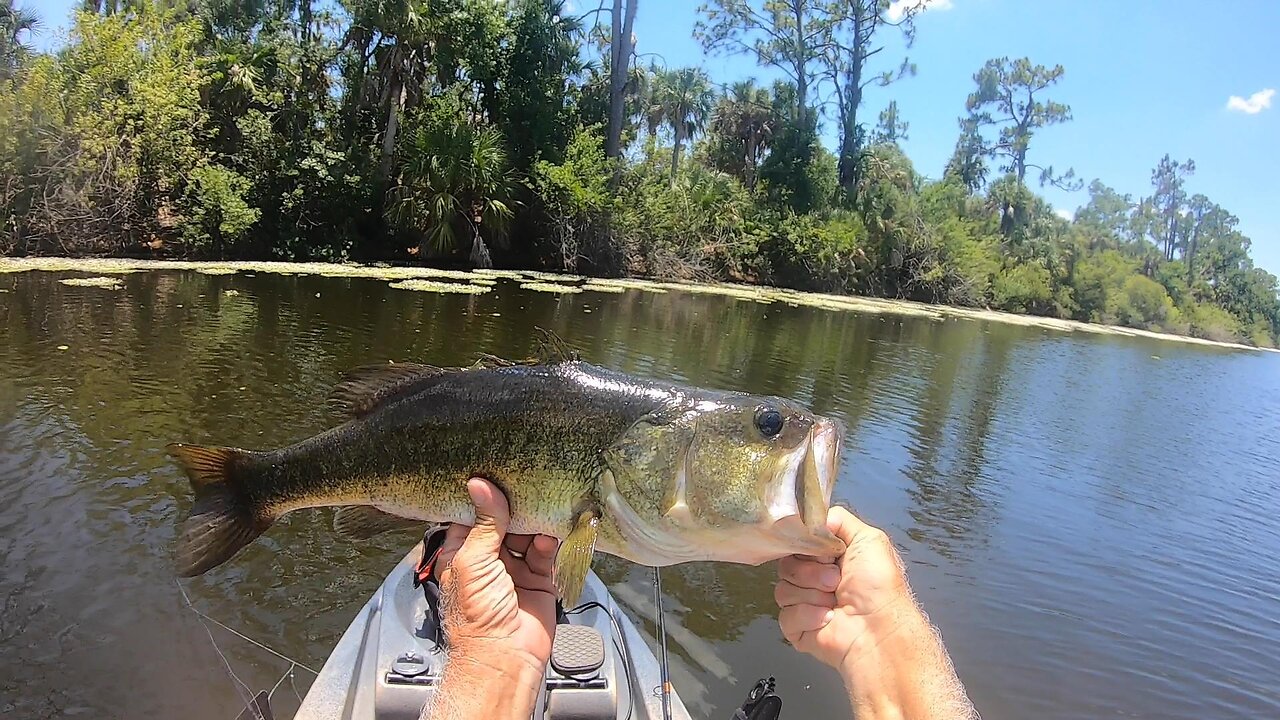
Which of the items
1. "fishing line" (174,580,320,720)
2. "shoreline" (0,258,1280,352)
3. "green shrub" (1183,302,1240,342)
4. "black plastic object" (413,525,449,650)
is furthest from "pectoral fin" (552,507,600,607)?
"green shrub" (1183,302,1240,342)

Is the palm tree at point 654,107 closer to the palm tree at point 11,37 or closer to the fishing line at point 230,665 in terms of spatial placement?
the palm tree at point 11,37

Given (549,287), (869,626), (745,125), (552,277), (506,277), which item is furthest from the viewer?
(745,125)

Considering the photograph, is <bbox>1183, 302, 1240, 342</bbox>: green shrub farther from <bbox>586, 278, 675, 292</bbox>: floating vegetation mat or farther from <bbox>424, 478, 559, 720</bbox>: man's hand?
<bbox>424, 478, 559, 720</bbox>: man's hand

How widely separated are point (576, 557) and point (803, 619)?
0.77 meters

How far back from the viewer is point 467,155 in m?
26.3

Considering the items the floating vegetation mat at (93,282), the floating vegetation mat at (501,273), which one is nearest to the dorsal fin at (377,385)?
the floating vegetation mat at (93,282)

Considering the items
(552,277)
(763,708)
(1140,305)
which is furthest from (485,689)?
(1140,305)

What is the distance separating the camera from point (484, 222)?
2788 cm

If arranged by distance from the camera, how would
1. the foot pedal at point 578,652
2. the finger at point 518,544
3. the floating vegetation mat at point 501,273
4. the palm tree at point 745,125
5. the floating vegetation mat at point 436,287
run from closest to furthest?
the finger at point 518,544 → the foot pedal at point 578,652 → the floating vegetation mat at point 436,287 → the floating vegetation mat at point 501,273 → the palm tree at point 745,125

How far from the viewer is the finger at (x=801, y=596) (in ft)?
6.75

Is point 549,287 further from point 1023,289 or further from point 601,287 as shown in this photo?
point 1023,289

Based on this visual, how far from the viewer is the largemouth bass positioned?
164 cm

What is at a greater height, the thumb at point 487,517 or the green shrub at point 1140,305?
the green shrub at point 1140,305

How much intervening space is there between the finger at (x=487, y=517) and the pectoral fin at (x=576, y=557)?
0.19 m
